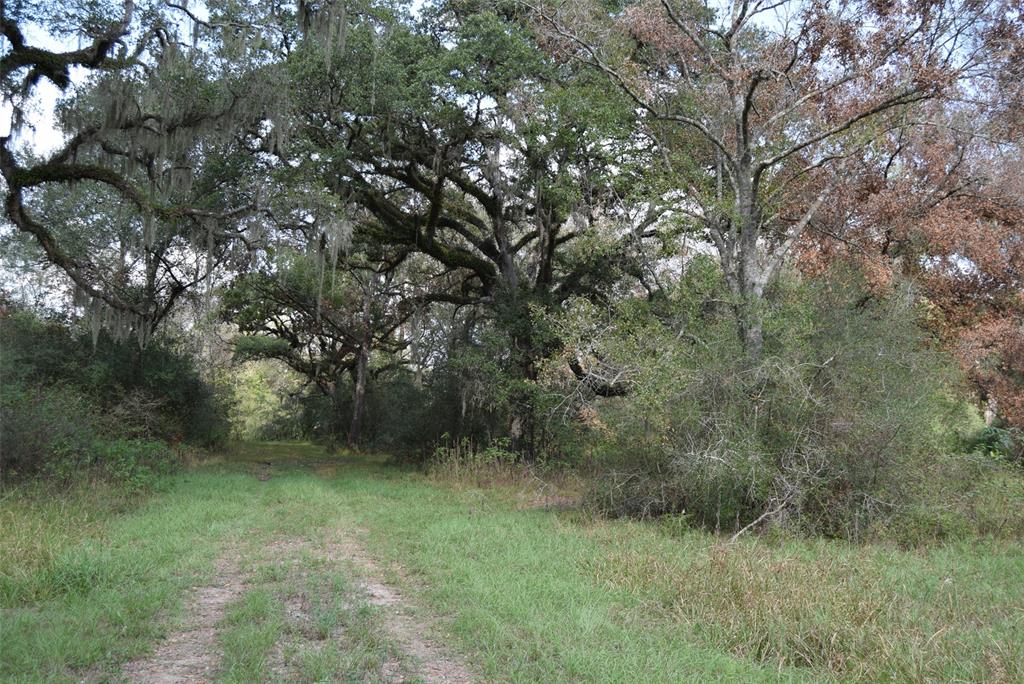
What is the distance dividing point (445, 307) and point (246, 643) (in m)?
18.6

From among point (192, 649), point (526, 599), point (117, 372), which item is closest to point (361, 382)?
point (117, 372)

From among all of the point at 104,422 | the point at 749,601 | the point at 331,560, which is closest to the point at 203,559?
the point at 331,560

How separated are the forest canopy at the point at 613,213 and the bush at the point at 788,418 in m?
0.04

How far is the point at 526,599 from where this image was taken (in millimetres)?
5355

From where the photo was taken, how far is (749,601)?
5.09 metres

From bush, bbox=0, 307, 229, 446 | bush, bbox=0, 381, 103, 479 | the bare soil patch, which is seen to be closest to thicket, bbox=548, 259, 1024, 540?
Answer: the bare soil patch

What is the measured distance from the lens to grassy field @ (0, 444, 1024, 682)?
13.5ft

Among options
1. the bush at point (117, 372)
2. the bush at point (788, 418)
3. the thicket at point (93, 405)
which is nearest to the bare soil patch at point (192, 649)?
the bush at point (788, 418)

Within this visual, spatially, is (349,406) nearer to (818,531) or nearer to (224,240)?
(224,240)

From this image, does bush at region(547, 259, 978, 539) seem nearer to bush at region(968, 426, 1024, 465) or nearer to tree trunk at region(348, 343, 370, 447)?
bush at region(968, 426, 1024, 465)

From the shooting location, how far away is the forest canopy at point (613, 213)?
345 inches

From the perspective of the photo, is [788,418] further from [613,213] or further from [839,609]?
[613,213]

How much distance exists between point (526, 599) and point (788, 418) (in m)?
4.73

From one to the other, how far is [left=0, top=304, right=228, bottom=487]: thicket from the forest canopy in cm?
46
